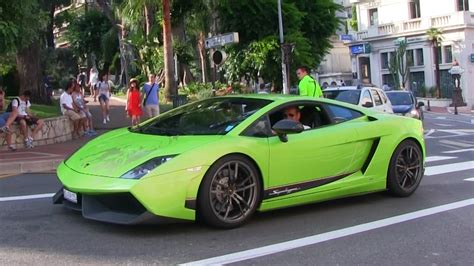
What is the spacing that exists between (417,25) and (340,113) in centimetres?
4469

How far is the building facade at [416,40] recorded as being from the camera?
A: 46.2m

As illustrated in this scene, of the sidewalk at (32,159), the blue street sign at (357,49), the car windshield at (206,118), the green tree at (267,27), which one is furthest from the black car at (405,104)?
the blue street sign at (357,49)

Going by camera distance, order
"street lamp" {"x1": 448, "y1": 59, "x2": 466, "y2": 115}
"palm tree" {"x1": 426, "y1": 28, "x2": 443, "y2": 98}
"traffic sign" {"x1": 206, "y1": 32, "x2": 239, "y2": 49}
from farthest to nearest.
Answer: "palm tree" {"x1": 426, "y1": 28, "x2": 443, "y2": 98}, "street lamp" {"x1": 448, "y1": 59, "x2": 466, "y2": 115}, "traffic sign" {"x1": 206, "y1": 32, "x2": 239, "y2": 49}

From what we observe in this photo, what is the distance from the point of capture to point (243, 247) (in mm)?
5414

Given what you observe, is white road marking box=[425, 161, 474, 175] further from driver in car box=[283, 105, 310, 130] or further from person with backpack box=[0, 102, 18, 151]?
person with backpack box=[0, 102, 18, 151]

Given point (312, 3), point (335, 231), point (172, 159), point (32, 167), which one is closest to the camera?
point (172, 159)

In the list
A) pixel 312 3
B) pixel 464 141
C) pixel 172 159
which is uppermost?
pixel 312 3

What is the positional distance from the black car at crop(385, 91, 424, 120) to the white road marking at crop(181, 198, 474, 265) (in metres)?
12.3

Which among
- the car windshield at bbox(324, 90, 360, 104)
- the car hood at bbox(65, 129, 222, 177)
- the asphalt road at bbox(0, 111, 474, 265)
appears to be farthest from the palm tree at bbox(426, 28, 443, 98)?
the car hood at bbox(65, 129, 222, 177)

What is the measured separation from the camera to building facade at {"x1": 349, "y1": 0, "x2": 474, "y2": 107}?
46219 mm

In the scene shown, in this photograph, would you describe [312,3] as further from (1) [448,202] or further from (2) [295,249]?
(2) [295,249]

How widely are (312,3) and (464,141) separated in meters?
13.8

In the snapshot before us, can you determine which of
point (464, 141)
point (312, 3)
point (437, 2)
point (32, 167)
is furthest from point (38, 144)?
point (437, 2)

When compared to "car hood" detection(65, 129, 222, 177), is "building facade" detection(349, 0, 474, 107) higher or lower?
higher
